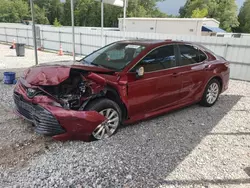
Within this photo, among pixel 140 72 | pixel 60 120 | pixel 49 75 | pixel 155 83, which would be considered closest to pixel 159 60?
pixel 155 83

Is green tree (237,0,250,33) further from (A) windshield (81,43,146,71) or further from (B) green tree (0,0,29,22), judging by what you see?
(A) windshield (81,43,146,71)

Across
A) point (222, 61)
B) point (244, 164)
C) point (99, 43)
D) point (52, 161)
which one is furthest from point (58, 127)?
point (99, 43)

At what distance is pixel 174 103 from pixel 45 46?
1487 centimetres

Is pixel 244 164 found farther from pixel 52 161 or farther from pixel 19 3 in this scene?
pixel 19 3

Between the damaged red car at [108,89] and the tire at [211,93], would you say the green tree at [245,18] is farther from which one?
the damaged red car at [108,89]

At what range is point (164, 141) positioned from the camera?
355cm

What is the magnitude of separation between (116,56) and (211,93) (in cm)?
252

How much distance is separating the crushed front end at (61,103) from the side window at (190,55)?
1967 mm

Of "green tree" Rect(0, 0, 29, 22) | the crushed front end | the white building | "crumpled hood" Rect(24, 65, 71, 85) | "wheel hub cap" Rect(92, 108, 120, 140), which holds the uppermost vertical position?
"green tree" Rect(0, 0, 29, 22)

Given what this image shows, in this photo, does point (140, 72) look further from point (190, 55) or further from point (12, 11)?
point (12, 11)

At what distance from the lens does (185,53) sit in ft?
14.7

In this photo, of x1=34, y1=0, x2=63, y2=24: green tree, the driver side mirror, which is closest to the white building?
the driver side mirror

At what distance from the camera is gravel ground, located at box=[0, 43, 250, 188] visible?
260 cm

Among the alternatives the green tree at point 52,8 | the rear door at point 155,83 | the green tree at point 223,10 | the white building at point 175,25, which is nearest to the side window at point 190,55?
the rear door at point 155,83
